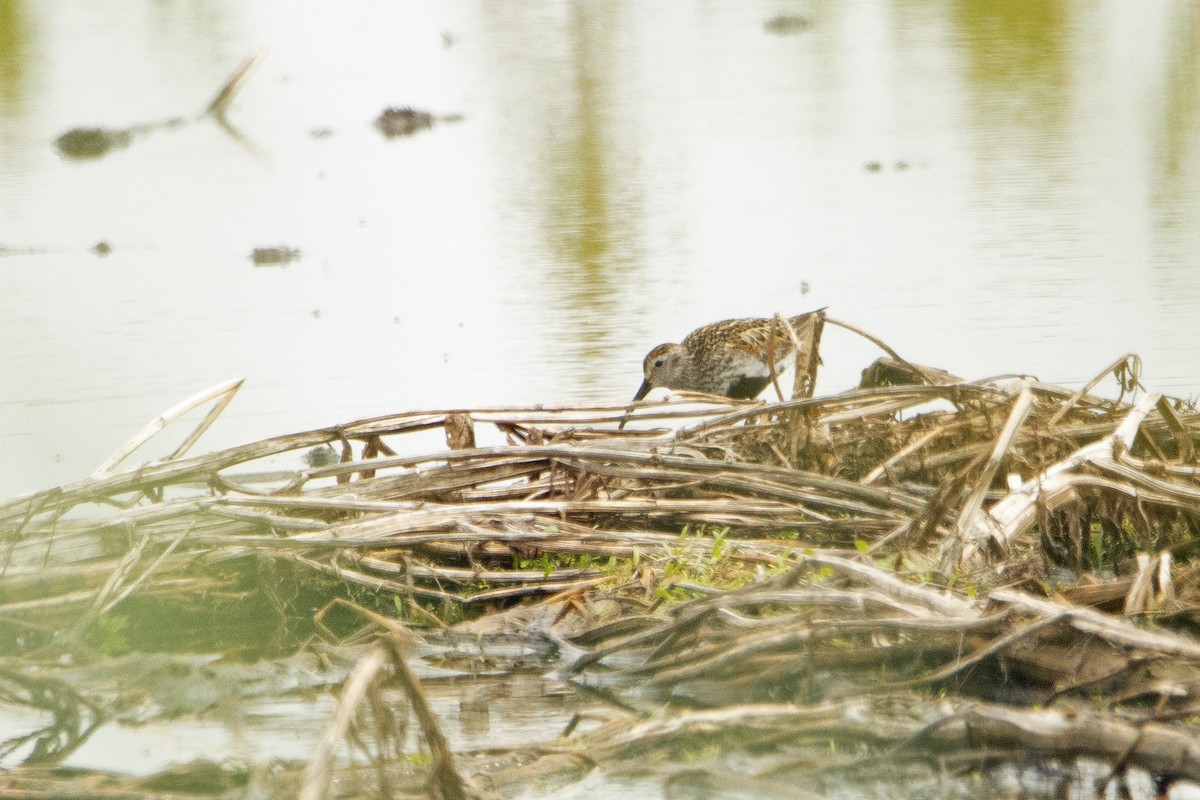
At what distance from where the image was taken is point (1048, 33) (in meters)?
17.5

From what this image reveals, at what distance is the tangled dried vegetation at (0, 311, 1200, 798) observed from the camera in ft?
A: 10.0

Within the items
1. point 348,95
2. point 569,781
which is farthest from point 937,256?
point 348,95

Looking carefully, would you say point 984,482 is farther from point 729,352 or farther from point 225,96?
point 225,96

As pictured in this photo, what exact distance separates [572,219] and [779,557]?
19.7 ft

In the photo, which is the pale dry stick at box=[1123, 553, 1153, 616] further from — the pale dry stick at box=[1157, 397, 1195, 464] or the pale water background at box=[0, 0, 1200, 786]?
the pale water background at box=[0, 0, 1200, 786]

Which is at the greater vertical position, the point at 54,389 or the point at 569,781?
the point at 54,389

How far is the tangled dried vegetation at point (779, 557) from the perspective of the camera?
3.05 meters

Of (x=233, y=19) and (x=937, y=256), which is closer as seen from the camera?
(x=937, y=256)

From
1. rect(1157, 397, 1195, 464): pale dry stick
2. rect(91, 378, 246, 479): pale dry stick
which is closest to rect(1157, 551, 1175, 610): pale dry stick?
rect(1157, 397, 1195, 464): pale dry stick

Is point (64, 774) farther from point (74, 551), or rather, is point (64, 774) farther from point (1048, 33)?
point (1048, 33)

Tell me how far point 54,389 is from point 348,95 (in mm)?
12377

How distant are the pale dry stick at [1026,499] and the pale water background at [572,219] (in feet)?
3.78

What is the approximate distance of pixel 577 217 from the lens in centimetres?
983

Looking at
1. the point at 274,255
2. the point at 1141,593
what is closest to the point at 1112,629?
the point at 1141,593
